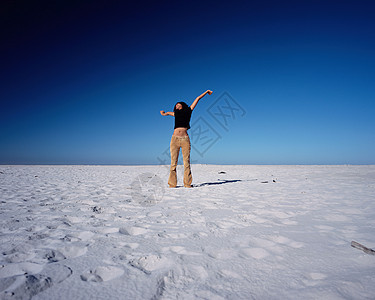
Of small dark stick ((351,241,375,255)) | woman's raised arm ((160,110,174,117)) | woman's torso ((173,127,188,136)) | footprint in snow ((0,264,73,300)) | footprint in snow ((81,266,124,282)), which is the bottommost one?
footprint in snow ((81,266,124,282))

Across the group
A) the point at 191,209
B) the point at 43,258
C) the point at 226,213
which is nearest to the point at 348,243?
the point at 226,213

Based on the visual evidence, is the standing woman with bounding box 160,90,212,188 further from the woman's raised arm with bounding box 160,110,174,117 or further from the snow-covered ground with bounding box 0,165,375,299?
the snow-covered ground with bounding box 0,165,375,299

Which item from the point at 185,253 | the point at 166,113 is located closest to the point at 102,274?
the point at 185,253

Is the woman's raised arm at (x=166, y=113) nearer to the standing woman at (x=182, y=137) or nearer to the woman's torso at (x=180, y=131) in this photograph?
the standing woman at (x=182, y=137)

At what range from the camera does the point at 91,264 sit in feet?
4.33

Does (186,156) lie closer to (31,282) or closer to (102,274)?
(102,274)

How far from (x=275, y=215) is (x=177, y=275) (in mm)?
1778

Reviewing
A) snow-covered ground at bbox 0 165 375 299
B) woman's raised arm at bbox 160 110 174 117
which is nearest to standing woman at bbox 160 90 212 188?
woman's raised arm at bbox 160 110 174 117

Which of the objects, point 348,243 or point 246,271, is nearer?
point 246,271

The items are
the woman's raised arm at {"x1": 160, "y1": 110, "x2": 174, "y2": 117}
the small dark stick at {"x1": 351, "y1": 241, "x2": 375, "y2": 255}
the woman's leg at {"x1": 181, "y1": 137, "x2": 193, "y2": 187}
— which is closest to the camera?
the small dark stick at {"x1": 351, "y1": 241, "x2": 375, "y2": 255}

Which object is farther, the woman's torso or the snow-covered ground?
the woman's torso

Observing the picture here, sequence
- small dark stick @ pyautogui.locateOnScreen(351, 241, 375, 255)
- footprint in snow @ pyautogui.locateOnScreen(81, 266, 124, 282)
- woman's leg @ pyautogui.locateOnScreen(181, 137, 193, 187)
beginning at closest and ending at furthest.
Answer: footprint in snow @ pyautogui.locateOnScreen(81, 266, 124, 282) < small dark stick @ pyautogui.locateOnScreen(351, 241, 375, 255) < woman's leg @ pyautogui.locateOnScreen(181, 137, 193, 187)

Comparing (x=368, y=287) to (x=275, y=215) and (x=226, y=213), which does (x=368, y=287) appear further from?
(x=226, y=213)

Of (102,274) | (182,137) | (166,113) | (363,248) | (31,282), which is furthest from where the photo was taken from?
(166,113)
